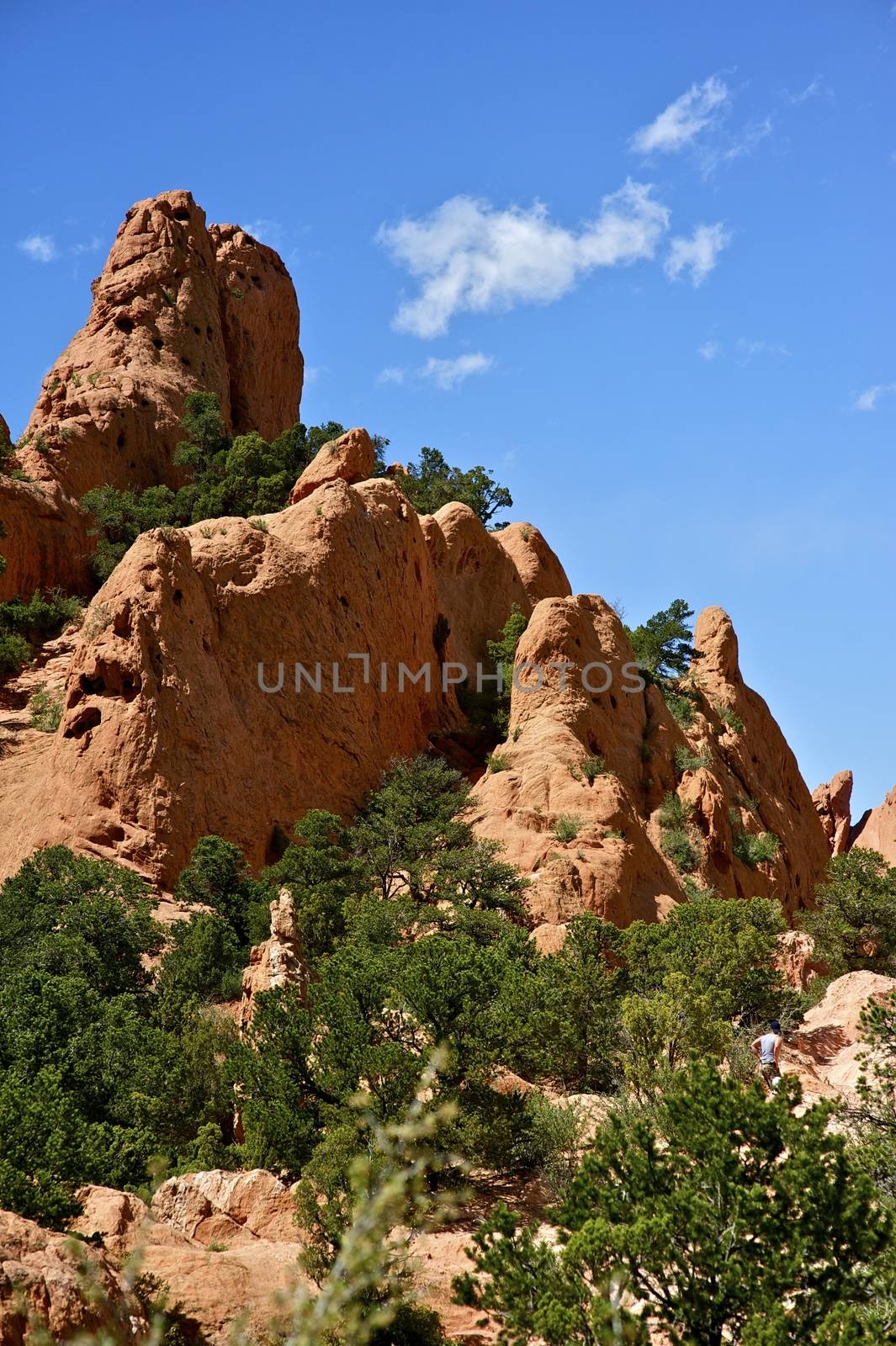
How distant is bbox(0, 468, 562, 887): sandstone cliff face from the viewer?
3350 cm

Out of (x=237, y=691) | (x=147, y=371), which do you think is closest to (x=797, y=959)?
(x=237, y=691)

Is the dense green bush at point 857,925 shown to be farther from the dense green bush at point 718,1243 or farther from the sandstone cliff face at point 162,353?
the sandstone cliff face at point 162,353

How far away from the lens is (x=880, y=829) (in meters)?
83.5

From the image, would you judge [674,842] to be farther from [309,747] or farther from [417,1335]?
[417,1335]

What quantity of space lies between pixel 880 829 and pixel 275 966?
69411mm

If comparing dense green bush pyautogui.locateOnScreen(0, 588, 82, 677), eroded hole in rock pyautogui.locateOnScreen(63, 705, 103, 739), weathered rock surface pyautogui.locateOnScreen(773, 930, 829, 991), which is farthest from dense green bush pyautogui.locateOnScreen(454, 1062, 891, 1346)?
dense green bush pyautogui.locateOnScreen(0, 588, 82, 677)

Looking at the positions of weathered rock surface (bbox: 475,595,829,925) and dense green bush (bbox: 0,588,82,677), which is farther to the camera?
dense green bush (bbox: 0,588,82,677)

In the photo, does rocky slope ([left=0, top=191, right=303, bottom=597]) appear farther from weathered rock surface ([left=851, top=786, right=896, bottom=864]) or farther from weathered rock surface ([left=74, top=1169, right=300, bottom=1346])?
weathered rock surface ([left=851, top=786, right=896, bottom=864])

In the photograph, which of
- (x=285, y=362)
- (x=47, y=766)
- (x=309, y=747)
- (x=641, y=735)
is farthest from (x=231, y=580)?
(x=285, y=362)

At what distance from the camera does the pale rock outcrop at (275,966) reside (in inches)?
947

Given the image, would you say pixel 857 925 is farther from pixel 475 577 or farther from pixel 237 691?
pixel 475 577

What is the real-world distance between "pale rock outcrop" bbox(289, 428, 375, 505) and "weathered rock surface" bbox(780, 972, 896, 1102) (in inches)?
1112

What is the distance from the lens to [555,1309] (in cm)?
1050

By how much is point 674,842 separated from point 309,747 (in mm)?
13466
